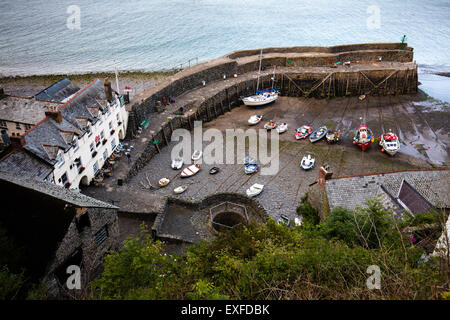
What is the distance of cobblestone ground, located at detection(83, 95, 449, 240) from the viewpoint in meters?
24.5

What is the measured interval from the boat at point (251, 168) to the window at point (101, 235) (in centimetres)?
1426

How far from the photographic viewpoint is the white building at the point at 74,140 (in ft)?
63.6

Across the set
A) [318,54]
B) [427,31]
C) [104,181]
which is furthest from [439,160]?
[427,31]

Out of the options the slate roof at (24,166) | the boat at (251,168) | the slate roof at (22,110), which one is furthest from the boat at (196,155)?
the slate roof at (24,166)

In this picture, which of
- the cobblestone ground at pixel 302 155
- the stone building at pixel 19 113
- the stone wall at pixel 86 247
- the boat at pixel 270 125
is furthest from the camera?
the boat at pixel 270 125

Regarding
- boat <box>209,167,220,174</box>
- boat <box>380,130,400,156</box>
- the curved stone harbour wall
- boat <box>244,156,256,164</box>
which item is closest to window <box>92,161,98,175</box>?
boat <box>209,167,220,174</box>

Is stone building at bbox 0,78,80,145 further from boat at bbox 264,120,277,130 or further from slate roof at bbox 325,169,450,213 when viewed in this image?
slate roof at bbox 325,169,450,213

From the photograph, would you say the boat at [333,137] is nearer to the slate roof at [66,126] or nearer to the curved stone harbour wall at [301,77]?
the curved stone harbour wall at [301,77]

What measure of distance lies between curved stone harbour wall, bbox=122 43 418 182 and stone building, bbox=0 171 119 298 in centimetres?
2080

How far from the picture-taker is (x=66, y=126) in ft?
74.8

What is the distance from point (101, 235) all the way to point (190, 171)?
12.5 m

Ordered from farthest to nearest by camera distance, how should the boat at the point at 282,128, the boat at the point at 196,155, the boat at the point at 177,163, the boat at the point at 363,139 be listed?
the boat at the point at 282,128
the boat at the point at 363,139
the boat at the point at 196,155
the boat at the point at 177,163

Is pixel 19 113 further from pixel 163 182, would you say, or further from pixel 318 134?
pixel 318 134
